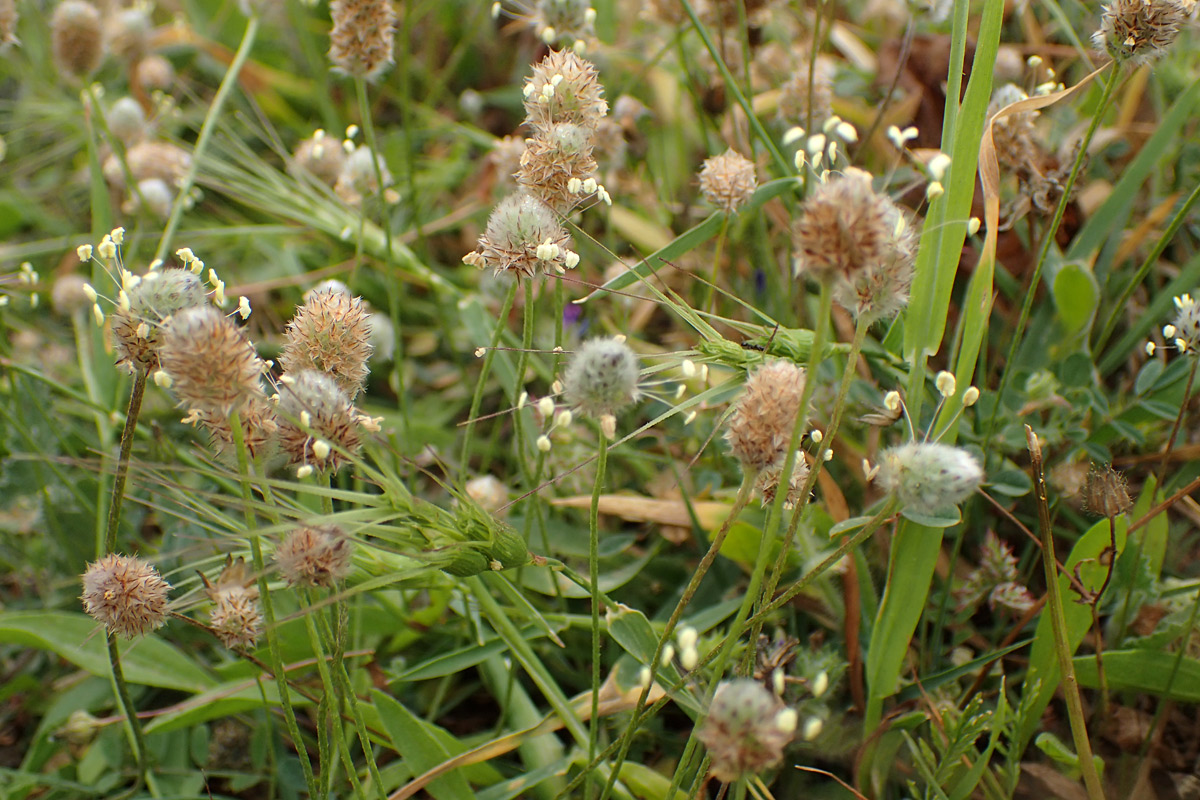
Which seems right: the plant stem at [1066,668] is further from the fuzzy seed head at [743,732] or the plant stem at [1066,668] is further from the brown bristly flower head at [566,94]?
the brown bristly flower head at [566,94]

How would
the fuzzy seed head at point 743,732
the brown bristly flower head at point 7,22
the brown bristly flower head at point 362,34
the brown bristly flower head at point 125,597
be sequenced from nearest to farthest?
1. the fuzzy seed head at point 743,732
2. the brown bristly flower head at point 125,597
3. the brown bristly flower head at point 362,34
4. the brown bristly flower head at point 7,22

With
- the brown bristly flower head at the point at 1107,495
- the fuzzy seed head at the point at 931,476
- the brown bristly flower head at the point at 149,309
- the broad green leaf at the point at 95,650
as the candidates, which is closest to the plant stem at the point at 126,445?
the brown bristly flower head at the point at 149,309

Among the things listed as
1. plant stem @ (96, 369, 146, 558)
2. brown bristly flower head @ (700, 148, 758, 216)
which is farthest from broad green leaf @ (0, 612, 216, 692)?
brown bristly flower head @ (700, 148, 758, 216)

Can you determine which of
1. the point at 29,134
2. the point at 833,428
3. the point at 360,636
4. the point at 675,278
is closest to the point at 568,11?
the point at 675,278

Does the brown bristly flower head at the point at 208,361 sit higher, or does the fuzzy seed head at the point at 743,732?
the brown bristly flower head at the point at 208,361

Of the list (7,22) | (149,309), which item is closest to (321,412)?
(149,309)

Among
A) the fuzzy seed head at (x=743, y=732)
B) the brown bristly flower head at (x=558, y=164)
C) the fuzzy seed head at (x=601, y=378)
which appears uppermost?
the brown bristly flower head at (x=558, y=164)

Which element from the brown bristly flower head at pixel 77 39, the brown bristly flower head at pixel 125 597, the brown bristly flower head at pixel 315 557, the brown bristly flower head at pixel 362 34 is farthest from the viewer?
the brown bristly flower head at pixel 77 39
